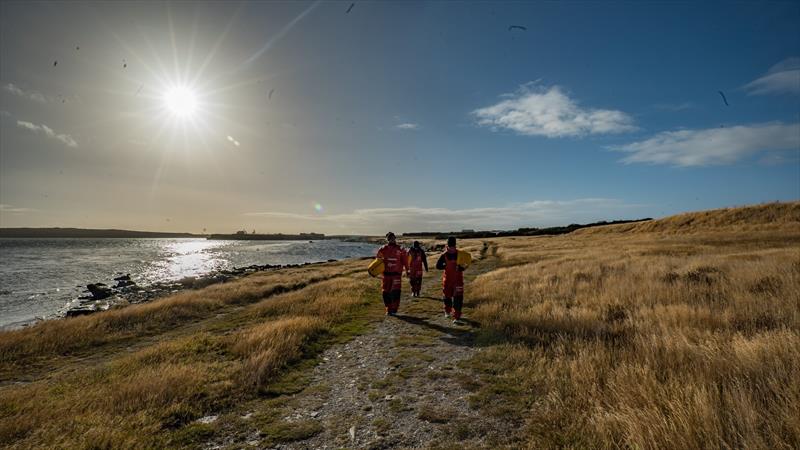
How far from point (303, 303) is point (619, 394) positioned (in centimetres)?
1418

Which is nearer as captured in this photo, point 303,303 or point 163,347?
point 163,347

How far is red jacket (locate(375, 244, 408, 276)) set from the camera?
13.9 metres

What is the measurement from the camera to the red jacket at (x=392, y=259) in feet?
45.8

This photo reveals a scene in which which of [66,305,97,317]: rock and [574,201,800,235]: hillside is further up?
[574,201,800,235]: hillside

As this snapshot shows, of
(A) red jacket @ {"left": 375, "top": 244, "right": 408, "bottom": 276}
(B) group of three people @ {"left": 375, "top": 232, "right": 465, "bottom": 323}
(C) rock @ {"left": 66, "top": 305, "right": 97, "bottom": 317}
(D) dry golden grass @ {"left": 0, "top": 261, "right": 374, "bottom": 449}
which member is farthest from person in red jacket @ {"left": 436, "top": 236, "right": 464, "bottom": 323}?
(C) rock @ {"left": 66, "top": 305, "right": 97, "bottom": 317}

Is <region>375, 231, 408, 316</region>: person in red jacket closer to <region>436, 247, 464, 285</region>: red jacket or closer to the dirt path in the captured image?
<region>436, 247, 464, 285</region>: red jacket

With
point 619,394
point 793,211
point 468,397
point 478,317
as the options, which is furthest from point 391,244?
point 793,211

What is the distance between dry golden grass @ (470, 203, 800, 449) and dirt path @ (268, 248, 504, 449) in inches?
23.8

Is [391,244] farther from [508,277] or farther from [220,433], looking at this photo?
[220,433]

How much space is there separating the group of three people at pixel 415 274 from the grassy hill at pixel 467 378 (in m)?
0.77

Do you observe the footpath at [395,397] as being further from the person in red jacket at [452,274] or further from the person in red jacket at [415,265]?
the person in red jacket at [415,265]

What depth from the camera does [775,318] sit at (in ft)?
25.8

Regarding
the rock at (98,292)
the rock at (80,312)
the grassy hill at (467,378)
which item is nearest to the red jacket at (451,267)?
the grassy hill at (467,378)

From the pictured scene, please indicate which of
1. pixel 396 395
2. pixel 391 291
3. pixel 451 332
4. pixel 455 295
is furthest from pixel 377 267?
pixel 396 395
